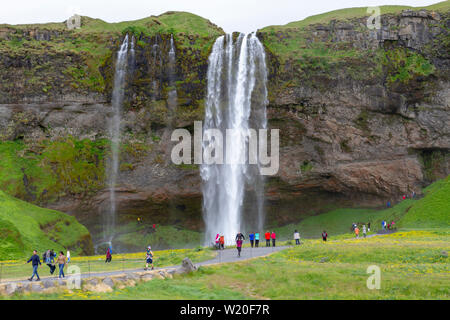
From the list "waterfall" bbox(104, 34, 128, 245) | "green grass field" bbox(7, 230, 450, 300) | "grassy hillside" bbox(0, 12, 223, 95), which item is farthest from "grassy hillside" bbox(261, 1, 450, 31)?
"green grass field" bbox(7, 230, 450, 300)

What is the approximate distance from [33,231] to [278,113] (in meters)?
35.9

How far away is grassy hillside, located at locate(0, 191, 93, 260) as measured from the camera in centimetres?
4431

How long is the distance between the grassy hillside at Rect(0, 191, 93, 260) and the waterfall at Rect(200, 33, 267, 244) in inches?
740

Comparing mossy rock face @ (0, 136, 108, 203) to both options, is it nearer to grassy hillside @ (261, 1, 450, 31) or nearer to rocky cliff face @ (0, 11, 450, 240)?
rocky cliff face @ (0, 11, 450, 240)

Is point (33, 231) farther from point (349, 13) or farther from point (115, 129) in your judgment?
point (349, 13)

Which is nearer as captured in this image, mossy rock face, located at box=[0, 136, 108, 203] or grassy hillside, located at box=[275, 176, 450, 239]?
grassy hillside, located at box=[275, 176, 450, 239]

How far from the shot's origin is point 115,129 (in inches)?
2734

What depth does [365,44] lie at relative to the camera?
66625 millimetres

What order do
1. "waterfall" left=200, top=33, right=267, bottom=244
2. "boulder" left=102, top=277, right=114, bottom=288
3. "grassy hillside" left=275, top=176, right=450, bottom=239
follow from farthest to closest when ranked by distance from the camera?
"waterfall" left=200, top=33, right=267, bottom=244, "grassy hillside" left=275, top=176, right=450, bottom=239, "boulder" left=102, top=277, right=114, bottom=288

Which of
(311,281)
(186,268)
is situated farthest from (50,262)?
(311,281)

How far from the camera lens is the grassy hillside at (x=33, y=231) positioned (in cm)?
4431

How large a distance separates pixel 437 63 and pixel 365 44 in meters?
10.1
